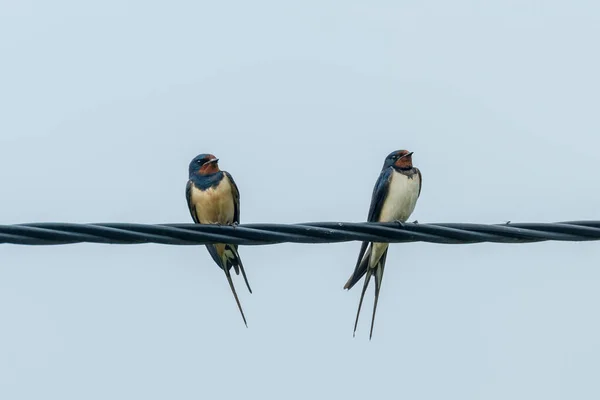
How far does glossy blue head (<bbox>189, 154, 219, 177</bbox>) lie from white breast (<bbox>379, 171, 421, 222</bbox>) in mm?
1004

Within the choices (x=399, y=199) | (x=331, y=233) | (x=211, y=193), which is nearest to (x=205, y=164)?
(x=211, y=193)

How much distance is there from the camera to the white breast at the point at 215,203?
6969mm

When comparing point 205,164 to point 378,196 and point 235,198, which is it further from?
point 378,196

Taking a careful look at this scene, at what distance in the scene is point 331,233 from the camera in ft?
13.1

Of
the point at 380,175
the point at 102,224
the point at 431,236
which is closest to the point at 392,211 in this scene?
the point at 380,175

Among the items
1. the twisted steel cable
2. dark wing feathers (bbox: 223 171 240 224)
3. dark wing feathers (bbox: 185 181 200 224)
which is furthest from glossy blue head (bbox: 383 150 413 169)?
the twisted steel cable


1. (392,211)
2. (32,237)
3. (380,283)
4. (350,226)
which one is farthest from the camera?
(392,211)

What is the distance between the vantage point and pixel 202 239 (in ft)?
13.1

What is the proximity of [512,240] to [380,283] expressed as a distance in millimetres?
2107

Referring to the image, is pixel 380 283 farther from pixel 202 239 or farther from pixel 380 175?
pixel 202 239

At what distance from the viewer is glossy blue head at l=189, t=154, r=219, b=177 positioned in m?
7.05

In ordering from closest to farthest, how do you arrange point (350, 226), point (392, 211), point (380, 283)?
point (350, 226) → point (380, 283) → point (392, 211)

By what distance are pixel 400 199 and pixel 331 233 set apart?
2.82 meters

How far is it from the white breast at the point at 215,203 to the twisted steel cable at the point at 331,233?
2.95 m
